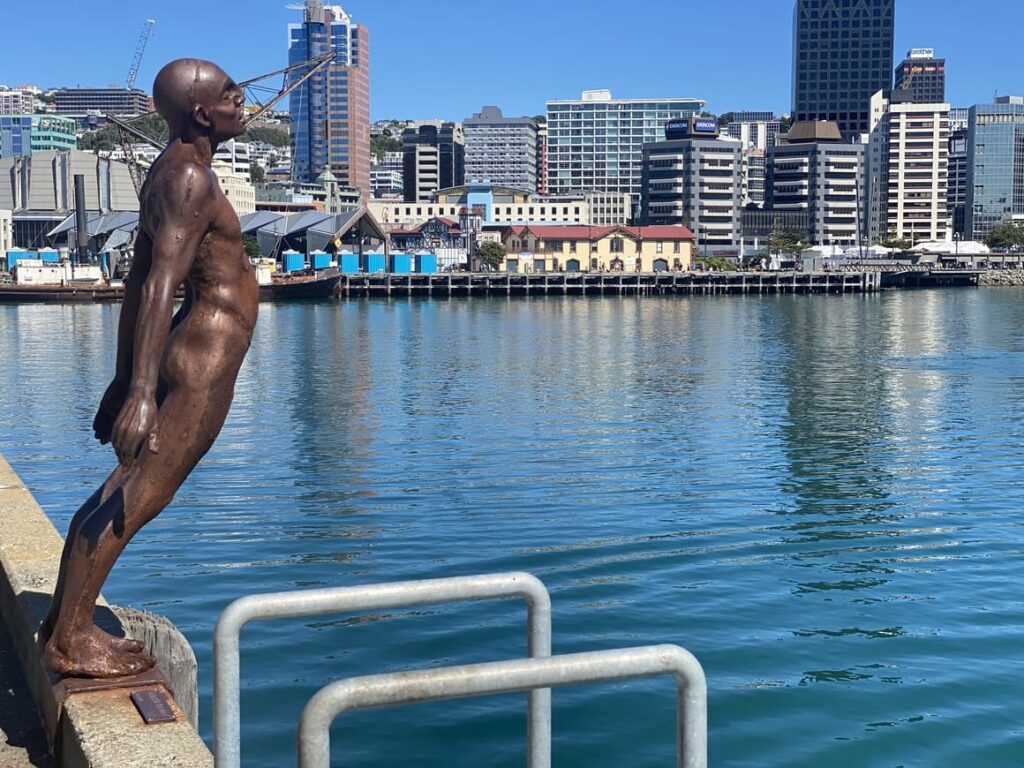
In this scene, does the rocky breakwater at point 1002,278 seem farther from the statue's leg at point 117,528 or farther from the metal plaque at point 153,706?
the metal plaque at point 153,706

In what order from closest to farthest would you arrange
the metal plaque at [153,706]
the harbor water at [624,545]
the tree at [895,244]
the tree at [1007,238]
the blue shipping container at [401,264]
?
the metal plaque at [153,706]
the harbor water at [624,545]
the blue shipping container at [401,264]
the tree at [1007,238]
the tree at [895,244]

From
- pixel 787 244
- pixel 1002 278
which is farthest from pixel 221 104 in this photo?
pixel 787 244

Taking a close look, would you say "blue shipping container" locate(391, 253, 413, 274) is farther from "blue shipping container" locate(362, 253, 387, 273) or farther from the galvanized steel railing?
the galvanized steel railing

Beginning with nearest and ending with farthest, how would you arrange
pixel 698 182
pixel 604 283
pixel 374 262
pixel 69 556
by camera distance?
pixel 69 556
pixel 604 283
pixel 374 262
pixel 698 182

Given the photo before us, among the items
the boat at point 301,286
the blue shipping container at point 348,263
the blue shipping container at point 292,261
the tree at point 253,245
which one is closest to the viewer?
the boat at point 301,286

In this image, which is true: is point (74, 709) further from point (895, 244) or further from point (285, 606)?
point (895, 244)

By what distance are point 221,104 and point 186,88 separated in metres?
0.15

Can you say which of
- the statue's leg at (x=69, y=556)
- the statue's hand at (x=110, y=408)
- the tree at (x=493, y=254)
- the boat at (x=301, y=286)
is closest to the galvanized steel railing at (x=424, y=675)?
the statue's leg at (x=69, y=556)

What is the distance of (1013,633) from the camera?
10266 mm

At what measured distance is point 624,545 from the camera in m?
13.2

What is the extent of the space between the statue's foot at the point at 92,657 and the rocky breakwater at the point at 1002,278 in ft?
502

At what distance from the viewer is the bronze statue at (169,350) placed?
5.00m

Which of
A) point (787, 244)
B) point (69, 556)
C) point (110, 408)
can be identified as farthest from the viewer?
point (787, 244)

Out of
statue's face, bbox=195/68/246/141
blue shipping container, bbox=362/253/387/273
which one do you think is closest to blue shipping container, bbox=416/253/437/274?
blue shipping container, bbox=362/253/387/273
